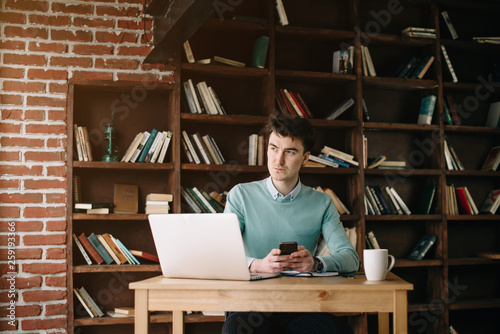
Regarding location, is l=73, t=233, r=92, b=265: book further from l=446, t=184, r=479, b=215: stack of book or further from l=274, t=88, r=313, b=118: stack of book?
l=446, t=184, r=479, b=215: stack of book

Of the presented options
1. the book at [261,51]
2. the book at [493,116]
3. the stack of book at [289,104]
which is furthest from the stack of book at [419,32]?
the book at [261,51]

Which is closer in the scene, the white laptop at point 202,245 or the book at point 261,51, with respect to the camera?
the white laptop at point 202,245

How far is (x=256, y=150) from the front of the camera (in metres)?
3.49

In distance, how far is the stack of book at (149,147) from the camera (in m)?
3.29

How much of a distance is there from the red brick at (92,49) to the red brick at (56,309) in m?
1.66

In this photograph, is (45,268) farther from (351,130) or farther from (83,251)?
(351,130)

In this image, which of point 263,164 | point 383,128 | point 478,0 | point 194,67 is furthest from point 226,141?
point 478,0

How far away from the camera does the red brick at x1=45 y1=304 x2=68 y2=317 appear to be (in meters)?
3.08

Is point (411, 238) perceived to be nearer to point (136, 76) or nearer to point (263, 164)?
point (263, 164)

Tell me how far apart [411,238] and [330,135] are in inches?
42.3

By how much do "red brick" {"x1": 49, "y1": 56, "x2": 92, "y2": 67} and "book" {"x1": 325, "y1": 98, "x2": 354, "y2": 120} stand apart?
1.74m

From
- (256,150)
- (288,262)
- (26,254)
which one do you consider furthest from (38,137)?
(288,262)

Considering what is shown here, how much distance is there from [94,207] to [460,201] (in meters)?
2.81

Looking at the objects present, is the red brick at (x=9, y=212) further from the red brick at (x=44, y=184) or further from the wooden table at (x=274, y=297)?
the wooden table at (x=274, y=297)
